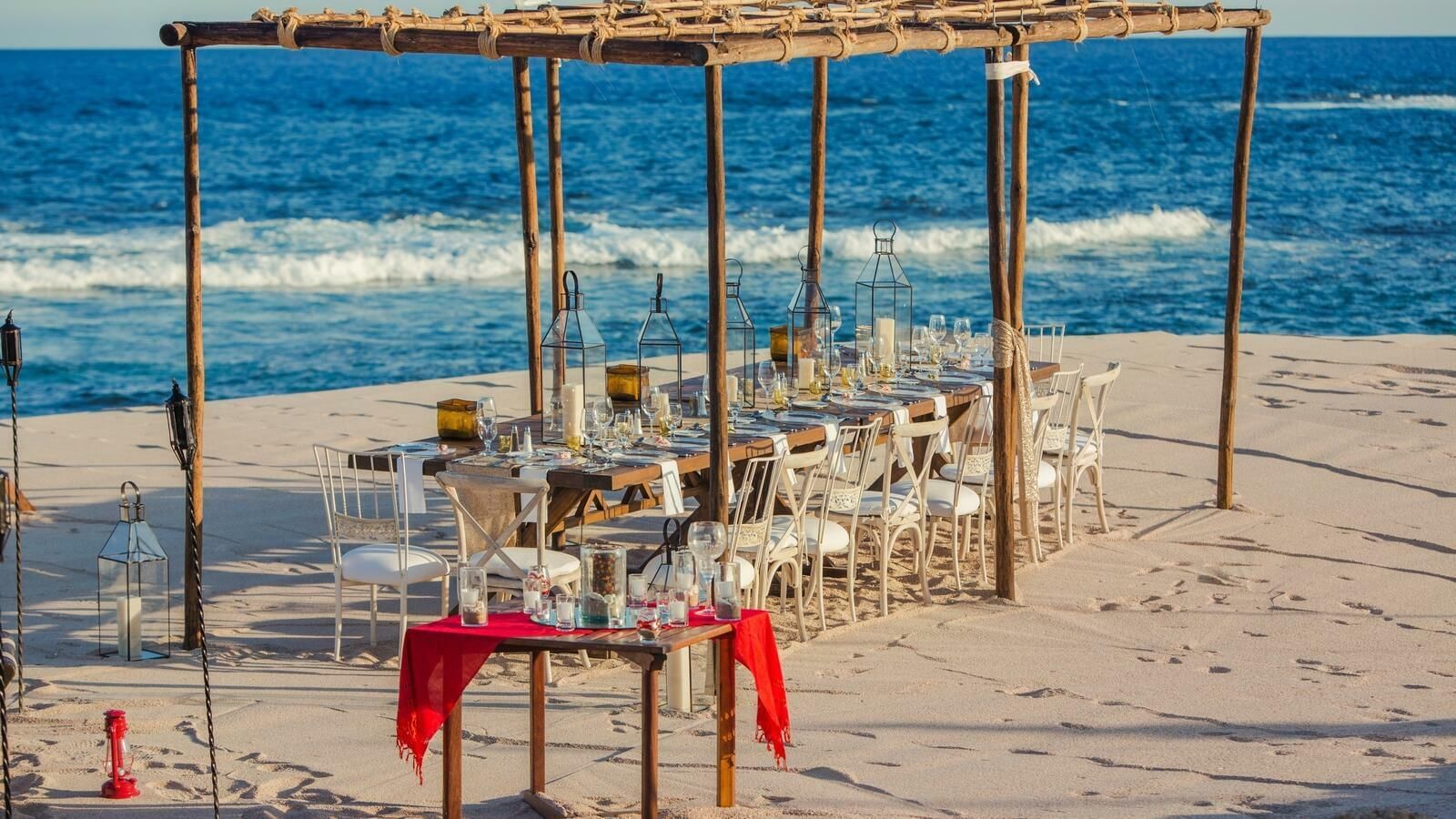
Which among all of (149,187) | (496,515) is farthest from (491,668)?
(149,187)

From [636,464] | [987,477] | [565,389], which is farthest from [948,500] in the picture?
[565,389]

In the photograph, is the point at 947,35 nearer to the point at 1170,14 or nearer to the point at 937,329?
the point at 1170,14

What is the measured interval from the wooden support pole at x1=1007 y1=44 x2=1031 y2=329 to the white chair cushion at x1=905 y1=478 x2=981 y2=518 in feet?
2.36

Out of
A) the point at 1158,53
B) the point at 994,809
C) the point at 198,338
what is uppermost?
the point at 1158,53

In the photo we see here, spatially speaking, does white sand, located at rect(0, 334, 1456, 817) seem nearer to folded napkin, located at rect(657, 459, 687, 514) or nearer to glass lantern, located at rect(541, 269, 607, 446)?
folded napkin, located at rect(657, 459, 687, 514)

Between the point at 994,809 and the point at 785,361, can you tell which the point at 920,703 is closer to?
the point at 994,809

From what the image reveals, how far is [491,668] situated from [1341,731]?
2.81m

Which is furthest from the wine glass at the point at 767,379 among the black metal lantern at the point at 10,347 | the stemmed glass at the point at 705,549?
the black metal lantern at the point at 10,347

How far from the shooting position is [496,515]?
6715mm

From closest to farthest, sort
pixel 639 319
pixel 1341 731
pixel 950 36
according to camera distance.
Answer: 1. pixel 1341 731
2. pixel 950 36
3. pixel 639 319

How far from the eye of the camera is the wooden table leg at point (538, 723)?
189 inches

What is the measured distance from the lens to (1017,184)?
738 cm

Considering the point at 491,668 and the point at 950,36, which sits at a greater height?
the point at 950,36

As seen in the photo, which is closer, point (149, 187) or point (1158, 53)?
point (149, 187)
